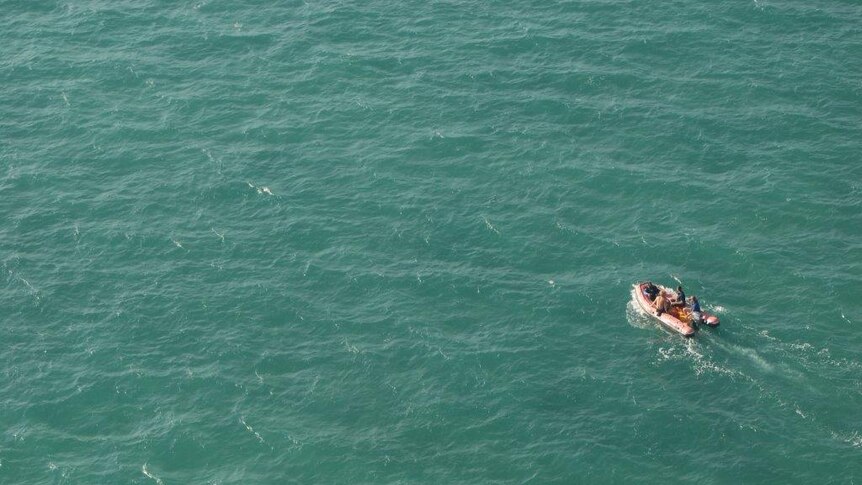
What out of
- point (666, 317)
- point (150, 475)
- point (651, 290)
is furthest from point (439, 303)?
point (150, 475)

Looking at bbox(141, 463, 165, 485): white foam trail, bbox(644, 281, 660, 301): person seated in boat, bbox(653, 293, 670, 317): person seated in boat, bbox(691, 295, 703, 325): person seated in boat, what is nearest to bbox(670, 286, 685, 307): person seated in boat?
bbox(653, 293, 670, 317): person seated in boat

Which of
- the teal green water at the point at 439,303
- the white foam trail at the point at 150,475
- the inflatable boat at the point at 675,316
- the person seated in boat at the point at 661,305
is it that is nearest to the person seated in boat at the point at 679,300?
the inflatable boat at the point at 675,316

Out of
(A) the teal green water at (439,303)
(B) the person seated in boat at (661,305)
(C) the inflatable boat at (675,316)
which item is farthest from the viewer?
(B) the person seated in boat at (661,305)

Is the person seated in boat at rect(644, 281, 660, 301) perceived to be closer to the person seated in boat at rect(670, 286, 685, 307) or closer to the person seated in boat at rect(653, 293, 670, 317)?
the person seated in boat at rect(653, 293, 670, 317)

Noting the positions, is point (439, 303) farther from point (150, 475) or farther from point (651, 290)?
point (150, 475)

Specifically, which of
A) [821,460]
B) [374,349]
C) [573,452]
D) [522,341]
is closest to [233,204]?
[374,349]

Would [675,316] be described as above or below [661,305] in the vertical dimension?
below

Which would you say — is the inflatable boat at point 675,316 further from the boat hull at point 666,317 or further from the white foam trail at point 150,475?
the white foam trail at point 150,475
